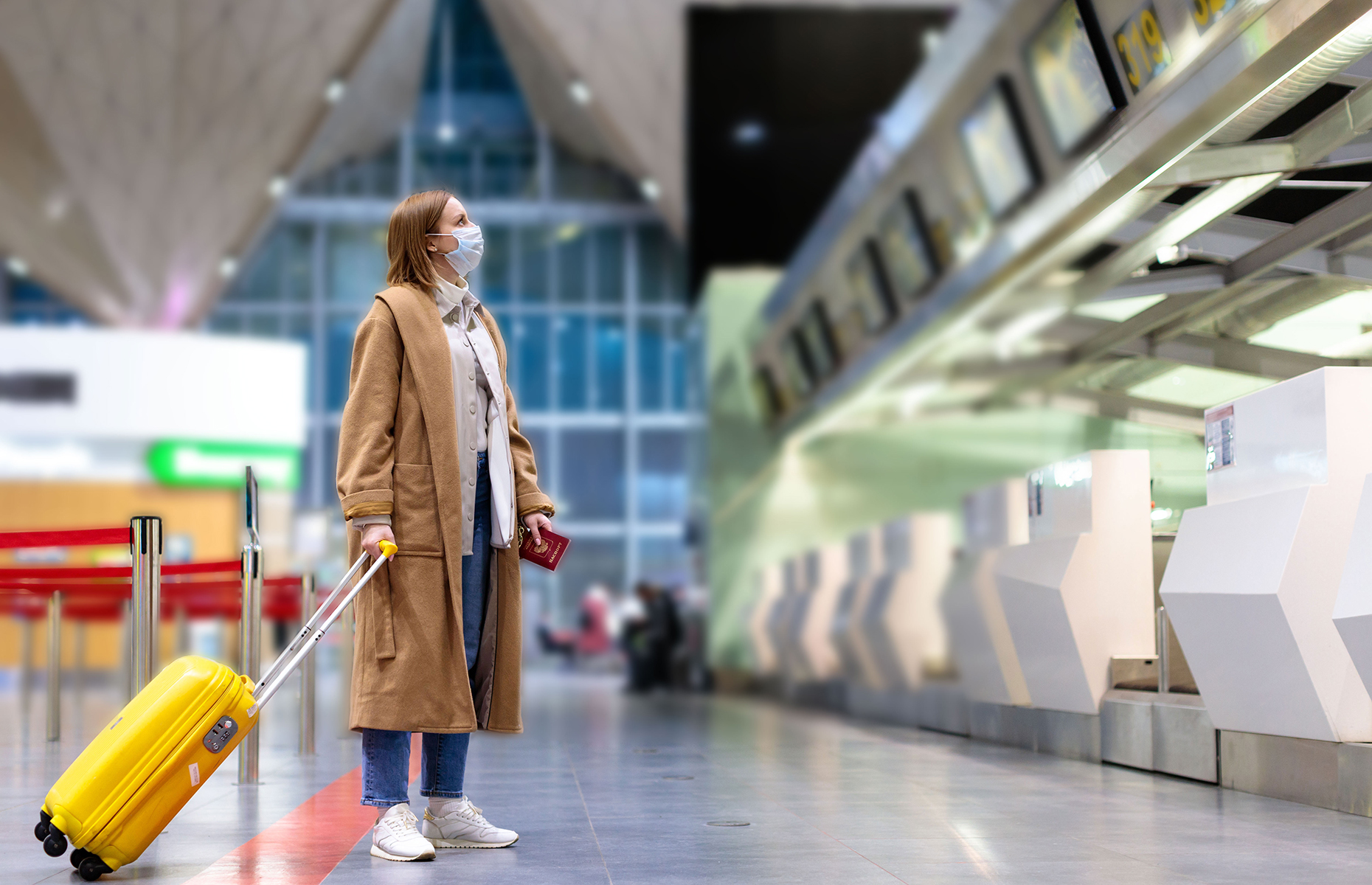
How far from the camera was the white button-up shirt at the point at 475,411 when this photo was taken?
3.64 metres

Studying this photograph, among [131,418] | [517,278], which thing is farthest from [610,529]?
[131,418]

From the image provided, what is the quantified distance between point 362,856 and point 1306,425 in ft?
10.2

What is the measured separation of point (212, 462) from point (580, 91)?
10.1 m

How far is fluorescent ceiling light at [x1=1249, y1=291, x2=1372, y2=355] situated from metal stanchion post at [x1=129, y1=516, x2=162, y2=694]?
4499 mm

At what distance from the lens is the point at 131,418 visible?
18250 millimetres

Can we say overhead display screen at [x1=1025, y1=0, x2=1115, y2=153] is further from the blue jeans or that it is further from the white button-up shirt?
the blue jeans

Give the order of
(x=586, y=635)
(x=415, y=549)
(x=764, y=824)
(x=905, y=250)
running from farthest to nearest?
(x=586, y=635), (x=905, y=250), (x=764, y=824), (x=415, y=549)

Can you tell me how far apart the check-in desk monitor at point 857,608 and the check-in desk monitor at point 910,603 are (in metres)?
0.19

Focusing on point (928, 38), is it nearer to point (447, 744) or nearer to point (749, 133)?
point (749, 133)

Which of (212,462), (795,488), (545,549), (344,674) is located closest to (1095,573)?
(545,549)

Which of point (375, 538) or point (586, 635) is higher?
point (375, 538)

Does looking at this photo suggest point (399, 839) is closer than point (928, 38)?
Yes

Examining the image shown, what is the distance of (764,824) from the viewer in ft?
13.0

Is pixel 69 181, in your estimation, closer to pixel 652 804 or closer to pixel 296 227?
pixel 296 227
